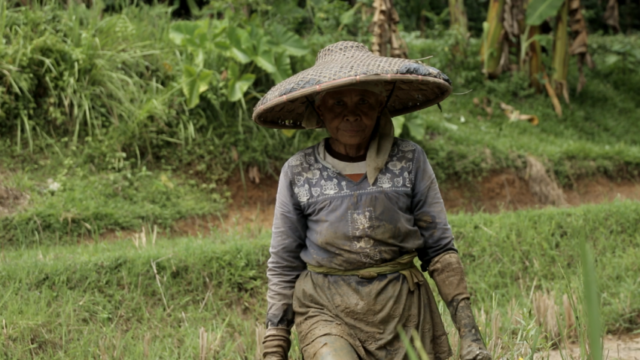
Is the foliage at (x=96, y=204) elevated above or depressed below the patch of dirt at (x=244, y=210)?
above

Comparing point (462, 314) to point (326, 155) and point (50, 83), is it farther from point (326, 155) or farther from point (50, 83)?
point (50, 83)

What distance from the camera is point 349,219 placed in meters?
2.59

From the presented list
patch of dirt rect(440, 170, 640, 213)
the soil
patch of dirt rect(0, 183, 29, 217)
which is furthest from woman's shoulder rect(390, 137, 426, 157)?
patch of dirt rect(440, 170, 640, 213)

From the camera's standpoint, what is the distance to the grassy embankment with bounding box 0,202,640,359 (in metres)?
3.96

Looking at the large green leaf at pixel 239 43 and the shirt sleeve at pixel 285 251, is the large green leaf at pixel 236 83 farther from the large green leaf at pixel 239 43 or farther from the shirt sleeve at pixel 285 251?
the shirt sleeve at pixel 285 251

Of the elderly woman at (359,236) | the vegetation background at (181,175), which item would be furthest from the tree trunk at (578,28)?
the elderly woman at (359,236)

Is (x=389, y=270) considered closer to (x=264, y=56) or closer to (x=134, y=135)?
(x=134, y=135)

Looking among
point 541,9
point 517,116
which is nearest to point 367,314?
point 517,116

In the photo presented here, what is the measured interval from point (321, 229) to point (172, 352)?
1837 millimetres

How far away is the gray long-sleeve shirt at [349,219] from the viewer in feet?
8.52

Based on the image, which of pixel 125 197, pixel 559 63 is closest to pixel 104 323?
pixel 125 197

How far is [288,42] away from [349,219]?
4.87 meters

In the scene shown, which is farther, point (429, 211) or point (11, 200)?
point (11, 200)

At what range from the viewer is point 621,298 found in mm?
4785
